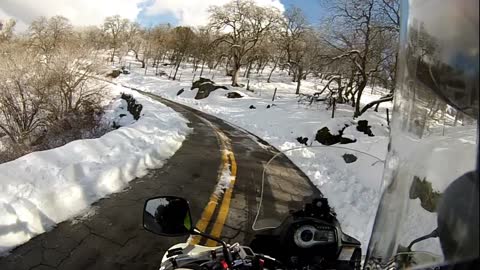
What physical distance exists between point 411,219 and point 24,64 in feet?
103

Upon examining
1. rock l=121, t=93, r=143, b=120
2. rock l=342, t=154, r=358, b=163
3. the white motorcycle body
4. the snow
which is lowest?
the snow

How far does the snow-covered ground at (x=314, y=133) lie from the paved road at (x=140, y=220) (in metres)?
0.50

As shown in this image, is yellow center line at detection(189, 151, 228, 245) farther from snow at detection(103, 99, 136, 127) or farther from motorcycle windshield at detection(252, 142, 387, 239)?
snow at detection(103, 99, 136, 127)

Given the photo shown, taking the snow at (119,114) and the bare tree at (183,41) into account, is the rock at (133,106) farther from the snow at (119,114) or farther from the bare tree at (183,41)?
the bare tree at (183,41)

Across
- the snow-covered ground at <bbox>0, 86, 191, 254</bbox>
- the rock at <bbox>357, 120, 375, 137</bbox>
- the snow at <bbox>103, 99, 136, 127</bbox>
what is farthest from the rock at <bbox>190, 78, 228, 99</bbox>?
the snow-covered ground at <bbox>0, 86, 191, 254</bbox>

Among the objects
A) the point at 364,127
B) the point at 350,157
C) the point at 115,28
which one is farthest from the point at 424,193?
the point at 115,28

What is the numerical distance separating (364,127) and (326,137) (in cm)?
184

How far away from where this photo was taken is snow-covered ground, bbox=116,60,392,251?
5078 millimetres

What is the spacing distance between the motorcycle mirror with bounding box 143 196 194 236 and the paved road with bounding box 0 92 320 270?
4.59 ft

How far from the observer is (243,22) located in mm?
49062

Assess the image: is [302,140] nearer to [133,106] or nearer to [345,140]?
[345,140]

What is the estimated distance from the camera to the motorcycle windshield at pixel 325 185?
352 cm

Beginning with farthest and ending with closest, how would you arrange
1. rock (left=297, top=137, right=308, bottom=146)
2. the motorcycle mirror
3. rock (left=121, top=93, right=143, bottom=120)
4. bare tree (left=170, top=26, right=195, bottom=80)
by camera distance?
bare tree (left=170, top=26, right=195, bottom=80), rock (left=121, top=93, right=143, bottom=120), rock (left=297, top=137, right=308, bottom=146), the motorcycle mirror

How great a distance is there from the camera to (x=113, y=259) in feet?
14.3
